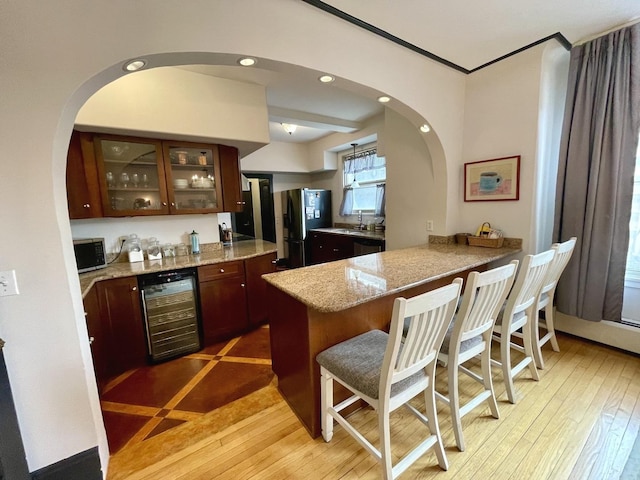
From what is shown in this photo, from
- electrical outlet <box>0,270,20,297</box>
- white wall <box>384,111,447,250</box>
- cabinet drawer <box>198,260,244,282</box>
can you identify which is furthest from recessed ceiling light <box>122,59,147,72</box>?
white wall <box>384,111,447,250</box>

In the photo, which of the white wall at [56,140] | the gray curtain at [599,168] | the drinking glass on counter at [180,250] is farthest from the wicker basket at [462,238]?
the drinking glass on counter at [180,250]

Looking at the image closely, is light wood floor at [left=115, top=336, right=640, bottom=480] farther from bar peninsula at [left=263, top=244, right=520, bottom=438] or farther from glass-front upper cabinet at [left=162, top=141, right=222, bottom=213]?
glass-front upper cabinet at [left=162, top=141, right=222, bottom=213]

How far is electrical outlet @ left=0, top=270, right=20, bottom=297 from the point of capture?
1125 millimetres

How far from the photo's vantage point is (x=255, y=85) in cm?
270

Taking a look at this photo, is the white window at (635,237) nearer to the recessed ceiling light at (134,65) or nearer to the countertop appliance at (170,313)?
the recessed ceiling light at (134,65)

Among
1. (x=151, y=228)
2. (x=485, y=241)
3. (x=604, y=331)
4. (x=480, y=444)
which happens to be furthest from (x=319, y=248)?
(x=480, y=444)

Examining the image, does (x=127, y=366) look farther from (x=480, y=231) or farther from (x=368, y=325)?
(x=480, y=231)

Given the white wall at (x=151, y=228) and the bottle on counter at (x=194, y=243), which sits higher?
the white wall at (x=151, y=228)

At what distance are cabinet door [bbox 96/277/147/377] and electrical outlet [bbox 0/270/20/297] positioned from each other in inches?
41.7

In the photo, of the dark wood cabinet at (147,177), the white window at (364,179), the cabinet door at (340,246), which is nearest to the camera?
the dark wood cabinet at (147,177)

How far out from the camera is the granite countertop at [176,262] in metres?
2.15

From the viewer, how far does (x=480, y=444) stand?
1.51m

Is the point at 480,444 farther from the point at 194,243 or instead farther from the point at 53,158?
the point at 194,243

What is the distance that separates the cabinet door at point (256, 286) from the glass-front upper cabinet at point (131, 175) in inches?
39.1
